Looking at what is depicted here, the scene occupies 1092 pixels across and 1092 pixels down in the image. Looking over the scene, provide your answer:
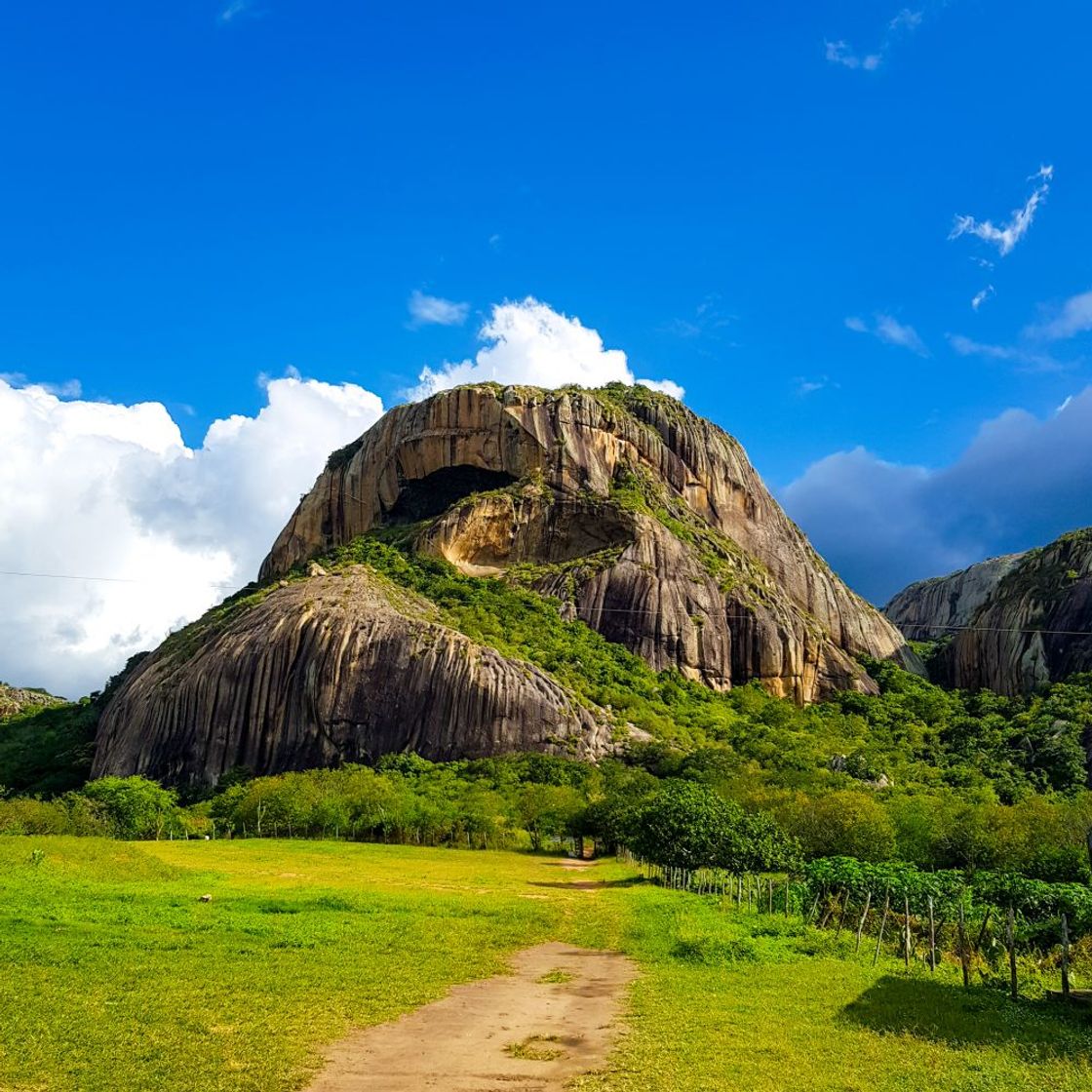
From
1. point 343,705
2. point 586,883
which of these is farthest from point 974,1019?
point 343,705

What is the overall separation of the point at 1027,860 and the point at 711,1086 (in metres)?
32.1

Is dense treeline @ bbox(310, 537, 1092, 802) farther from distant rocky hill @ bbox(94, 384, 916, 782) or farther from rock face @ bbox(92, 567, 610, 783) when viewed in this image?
rock face @ bbox(92, 567, 610, 783)

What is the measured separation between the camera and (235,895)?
30.8m

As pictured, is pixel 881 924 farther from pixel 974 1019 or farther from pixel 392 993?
pixel 392 993

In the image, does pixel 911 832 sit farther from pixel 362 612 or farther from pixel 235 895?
pixel 362 612

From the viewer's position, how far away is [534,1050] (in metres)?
13.8

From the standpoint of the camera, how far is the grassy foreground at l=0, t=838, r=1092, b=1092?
1235cm

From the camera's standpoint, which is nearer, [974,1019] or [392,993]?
[974,1019]

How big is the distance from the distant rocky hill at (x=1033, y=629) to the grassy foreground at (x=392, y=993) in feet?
280

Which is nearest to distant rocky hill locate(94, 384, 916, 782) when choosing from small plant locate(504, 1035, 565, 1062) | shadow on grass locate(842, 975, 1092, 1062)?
shadow on grass locate(842, 975, 1092, 1062)

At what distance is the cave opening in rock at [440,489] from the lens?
388 feet

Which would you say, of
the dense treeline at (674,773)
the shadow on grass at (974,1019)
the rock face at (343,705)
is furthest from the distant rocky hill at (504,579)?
the shadow on grass at (974,1019)

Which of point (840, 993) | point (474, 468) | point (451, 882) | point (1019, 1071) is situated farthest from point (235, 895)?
point (474, 468)

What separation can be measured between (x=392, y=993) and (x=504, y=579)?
91824mm
